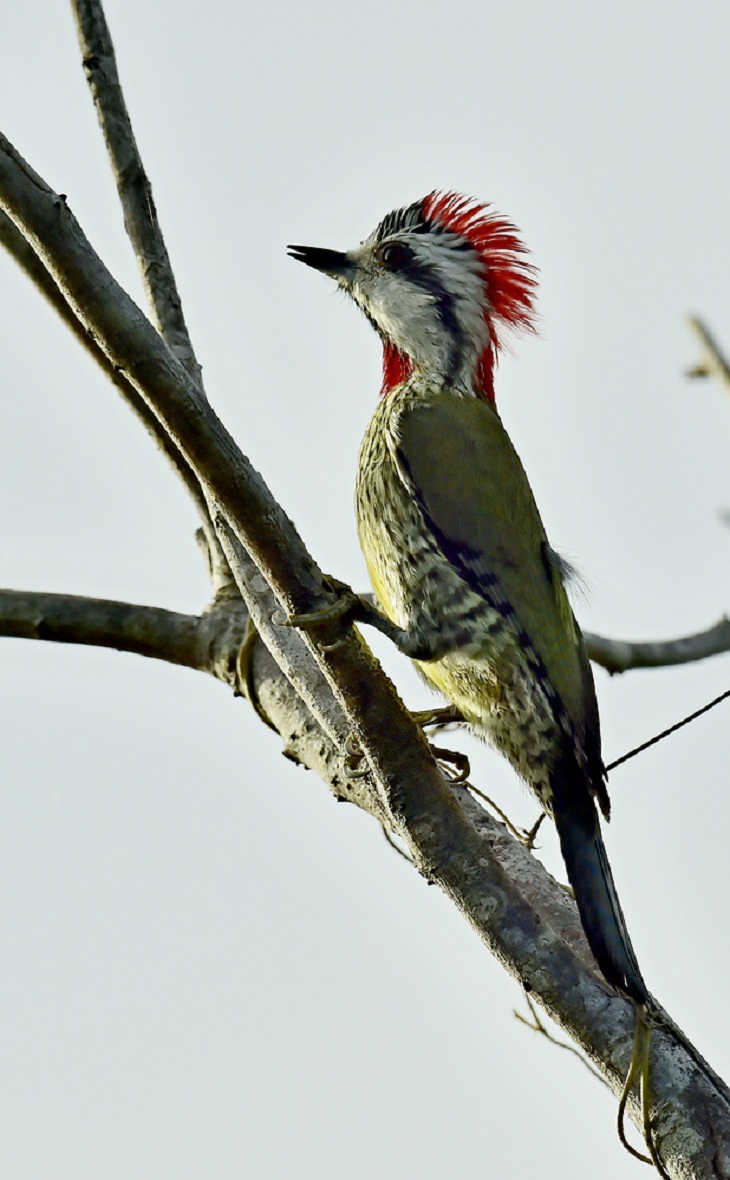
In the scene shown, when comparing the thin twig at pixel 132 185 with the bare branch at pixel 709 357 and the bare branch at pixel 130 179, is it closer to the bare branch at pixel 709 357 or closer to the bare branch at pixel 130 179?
the bare branch at pixel 130 179

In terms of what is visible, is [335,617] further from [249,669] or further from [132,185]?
[132,185]

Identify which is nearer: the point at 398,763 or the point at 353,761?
the point at 398,763

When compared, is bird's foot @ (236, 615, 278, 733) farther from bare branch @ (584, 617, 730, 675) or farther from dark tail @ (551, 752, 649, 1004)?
bare branch @ (584, 617, 730, 675)

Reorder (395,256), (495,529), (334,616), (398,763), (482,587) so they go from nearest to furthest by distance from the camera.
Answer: (334,616) < (398,763) < (482,587) < (495,529) < (395,256)

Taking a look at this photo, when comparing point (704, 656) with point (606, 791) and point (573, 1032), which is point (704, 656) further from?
point (573, 1032)

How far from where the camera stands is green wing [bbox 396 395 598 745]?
3488 millimetres

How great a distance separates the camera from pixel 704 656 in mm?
4434

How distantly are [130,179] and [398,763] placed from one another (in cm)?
190

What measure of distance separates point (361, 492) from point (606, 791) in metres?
1.19

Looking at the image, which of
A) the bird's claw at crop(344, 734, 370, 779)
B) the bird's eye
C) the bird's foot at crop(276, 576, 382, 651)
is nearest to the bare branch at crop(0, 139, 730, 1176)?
the bird's foot at crop(276, 576, 382, 651)

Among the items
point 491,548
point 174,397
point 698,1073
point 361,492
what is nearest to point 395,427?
point 361,492

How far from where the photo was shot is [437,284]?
4598mm

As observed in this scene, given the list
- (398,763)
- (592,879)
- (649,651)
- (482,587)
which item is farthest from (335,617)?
(649,651)

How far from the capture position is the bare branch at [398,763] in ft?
7.34
